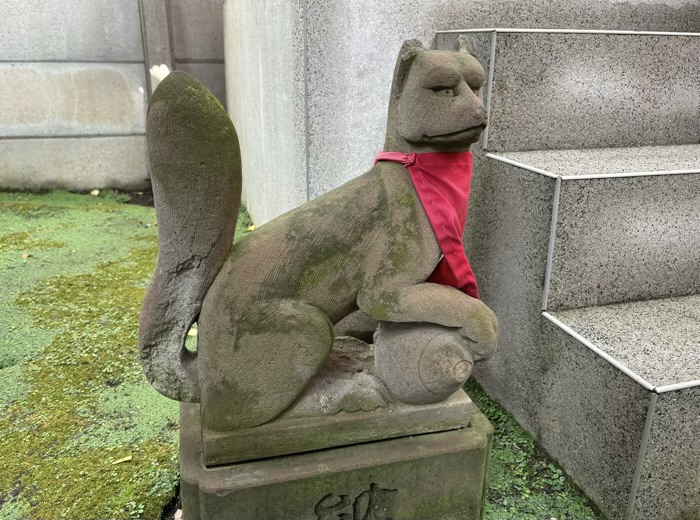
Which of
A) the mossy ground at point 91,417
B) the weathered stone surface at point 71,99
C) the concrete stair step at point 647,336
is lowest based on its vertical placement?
the mossy ground at point 91,417

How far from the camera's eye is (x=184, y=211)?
144cm

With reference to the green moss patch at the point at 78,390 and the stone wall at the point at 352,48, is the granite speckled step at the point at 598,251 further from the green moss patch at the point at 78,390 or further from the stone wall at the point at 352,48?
the green moss patch at the point at 78,390

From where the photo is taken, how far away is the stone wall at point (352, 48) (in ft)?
7.54

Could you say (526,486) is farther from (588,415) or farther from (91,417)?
(91,417)

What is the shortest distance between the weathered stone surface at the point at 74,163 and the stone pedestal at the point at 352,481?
4.04 m

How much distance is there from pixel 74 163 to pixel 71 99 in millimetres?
552

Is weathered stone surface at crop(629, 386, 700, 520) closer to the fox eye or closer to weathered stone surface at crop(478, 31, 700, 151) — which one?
the fox eye

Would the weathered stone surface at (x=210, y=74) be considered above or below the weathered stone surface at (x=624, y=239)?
above

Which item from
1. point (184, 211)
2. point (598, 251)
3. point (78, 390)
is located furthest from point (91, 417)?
point (598, 251)

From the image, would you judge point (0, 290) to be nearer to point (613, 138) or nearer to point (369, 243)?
point (369, 243)

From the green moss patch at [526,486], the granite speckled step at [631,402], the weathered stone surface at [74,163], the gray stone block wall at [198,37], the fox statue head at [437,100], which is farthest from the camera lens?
the gray stone block wall at [198,37]

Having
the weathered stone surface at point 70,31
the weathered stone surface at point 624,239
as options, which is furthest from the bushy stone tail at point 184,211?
the weathered stone surface at point 70,31

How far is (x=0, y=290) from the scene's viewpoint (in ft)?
10.6

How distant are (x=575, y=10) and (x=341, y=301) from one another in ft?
6.30
